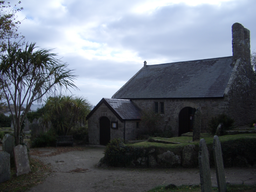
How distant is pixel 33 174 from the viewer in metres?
9.25

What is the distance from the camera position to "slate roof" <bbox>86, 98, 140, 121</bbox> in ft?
59.5

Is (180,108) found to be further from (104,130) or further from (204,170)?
(204,170)

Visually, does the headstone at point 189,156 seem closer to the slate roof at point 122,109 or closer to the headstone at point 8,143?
the headstone at point 8,143

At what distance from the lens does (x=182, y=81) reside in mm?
20359

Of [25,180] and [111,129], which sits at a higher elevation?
[111,129]

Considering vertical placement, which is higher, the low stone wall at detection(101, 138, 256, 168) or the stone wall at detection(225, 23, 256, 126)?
the stone wall at detection(225, 23, 256, 126)

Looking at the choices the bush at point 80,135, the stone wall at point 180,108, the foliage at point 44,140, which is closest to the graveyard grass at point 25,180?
the foliage at point 44,140

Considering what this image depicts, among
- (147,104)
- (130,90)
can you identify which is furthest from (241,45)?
(130,90)

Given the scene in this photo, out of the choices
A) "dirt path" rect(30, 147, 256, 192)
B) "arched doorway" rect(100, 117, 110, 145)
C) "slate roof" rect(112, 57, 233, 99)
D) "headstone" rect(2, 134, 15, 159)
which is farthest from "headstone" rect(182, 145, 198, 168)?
"arched doorway" rect(100, 117, 110, 145)

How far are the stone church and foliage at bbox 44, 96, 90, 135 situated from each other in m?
1.19

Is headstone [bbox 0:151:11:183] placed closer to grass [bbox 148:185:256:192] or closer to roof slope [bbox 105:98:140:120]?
grass [bbox 148:185:256:192]

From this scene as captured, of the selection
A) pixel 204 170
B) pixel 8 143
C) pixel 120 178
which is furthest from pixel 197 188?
pixel 8 143

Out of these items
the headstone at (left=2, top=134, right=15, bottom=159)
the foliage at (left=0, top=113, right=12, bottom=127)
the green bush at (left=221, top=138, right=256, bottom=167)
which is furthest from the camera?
the foliage at (left=0, top=113, right=12, bottom=127)

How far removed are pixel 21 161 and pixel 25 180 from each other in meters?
0.97
